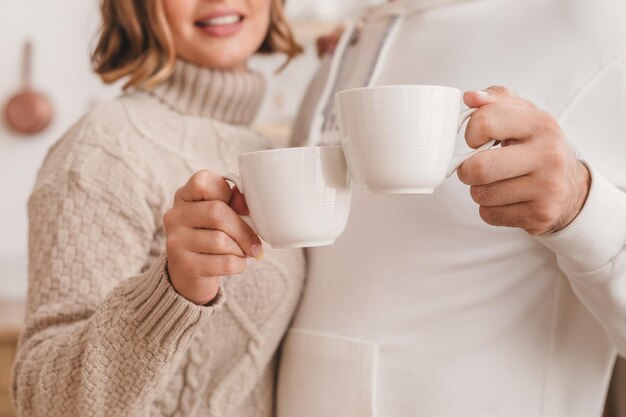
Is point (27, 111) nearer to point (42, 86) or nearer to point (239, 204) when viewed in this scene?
point (42, 86)

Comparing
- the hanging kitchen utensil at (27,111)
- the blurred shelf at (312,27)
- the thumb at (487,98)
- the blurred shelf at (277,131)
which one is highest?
the thumb at (487,98)

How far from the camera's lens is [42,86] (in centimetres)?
314

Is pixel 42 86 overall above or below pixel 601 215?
below

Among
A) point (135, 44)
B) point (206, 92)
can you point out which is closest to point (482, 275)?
point (206, 92)

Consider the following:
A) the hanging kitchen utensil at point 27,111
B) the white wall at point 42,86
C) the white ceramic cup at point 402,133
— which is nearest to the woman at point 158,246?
the white ceramic cup at point 402,133

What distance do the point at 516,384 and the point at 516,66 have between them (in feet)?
1.28

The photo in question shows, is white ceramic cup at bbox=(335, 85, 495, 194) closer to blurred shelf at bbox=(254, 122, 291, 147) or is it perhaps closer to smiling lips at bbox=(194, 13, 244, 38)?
smiling lips at bbox=(194, 13, 244, 38)

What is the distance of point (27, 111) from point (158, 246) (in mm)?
2281

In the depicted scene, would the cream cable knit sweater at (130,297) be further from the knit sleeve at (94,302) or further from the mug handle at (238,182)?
the mug handle at (238,182)

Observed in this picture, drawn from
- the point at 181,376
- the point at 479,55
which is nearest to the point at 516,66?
the point at 479,55

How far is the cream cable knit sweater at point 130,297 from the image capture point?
2.81ft

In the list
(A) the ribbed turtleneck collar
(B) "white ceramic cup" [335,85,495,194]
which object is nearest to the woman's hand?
A: (B) "white ceramic cup" [335,85,495,194]

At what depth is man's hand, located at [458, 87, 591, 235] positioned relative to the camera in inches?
26.0

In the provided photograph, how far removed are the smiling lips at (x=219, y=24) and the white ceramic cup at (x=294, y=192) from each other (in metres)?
0.56
